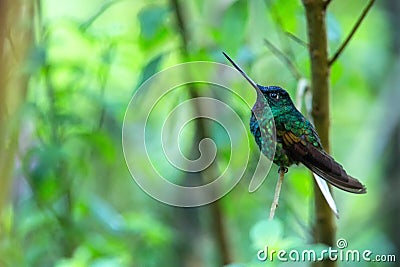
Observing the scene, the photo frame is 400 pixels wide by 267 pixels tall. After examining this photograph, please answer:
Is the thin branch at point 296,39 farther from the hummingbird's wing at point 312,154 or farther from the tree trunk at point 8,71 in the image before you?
the tree trunk at point 8,71

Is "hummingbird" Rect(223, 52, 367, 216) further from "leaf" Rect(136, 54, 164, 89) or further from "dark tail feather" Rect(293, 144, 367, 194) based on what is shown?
"leaf" Rect(136, 54, 164, 89)

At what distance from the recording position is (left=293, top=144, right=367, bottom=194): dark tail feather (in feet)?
1.58

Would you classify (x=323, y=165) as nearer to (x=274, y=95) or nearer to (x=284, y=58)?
(x=274, y=95)

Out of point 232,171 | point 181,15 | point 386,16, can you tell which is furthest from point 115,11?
point 386,16

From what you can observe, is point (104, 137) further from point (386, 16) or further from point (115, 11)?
point (386, 16)

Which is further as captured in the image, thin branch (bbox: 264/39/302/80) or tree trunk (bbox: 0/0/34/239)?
thin branch (bbox: 264/39/302/80)

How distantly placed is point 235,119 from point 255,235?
11 cm

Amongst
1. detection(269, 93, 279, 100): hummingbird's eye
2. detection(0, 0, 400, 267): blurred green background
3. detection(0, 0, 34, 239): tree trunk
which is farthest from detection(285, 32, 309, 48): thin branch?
detection(0, 0, 34, 239): tree trunk

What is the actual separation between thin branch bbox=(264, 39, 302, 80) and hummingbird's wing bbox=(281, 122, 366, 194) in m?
0.12

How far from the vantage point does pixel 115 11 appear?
2.73ft

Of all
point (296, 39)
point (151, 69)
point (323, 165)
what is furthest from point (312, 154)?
point (151, 69)

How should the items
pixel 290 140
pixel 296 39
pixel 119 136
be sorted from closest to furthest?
pixel 290 140 → pixel 296 39 → pixel 119 136

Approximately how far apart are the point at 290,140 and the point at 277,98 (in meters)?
0.04

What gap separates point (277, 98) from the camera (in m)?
Answer: 0.49
